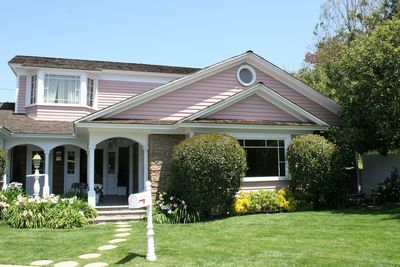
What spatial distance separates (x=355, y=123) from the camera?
16.3m

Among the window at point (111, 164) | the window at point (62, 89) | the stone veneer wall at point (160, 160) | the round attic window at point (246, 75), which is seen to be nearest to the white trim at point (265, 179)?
the stone veneer wall at point (160, 160)

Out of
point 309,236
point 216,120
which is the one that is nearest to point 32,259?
point 309,236

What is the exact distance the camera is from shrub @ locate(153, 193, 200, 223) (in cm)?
1341

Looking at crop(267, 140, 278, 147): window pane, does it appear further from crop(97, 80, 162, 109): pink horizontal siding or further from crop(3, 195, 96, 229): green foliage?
crop(97, 80, 162, 109): pink horizontal siding

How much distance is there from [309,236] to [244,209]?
4.73 m

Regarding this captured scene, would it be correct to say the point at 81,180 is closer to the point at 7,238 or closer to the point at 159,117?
the point at 159,117

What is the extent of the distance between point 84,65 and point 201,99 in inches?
256

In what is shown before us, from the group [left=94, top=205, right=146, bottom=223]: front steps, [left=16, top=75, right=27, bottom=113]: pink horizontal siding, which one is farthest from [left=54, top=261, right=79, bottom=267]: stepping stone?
[left=16, top=75, right=27, bottom=113]: pink horizontal siding

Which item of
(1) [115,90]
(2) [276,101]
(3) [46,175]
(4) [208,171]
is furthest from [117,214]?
(1) [115,90]

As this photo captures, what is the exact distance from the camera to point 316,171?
48.6 ft

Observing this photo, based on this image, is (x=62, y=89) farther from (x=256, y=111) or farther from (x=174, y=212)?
(x=174, y=212)

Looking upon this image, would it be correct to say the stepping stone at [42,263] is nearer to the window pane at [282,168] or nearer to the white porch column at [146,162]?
the white porch column at [146,162]

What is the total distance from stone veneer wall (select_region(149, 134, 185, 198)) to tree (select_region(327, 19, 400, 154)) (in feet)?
21.6

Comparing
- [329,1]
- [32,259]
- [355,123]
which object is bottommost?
[32,259]
